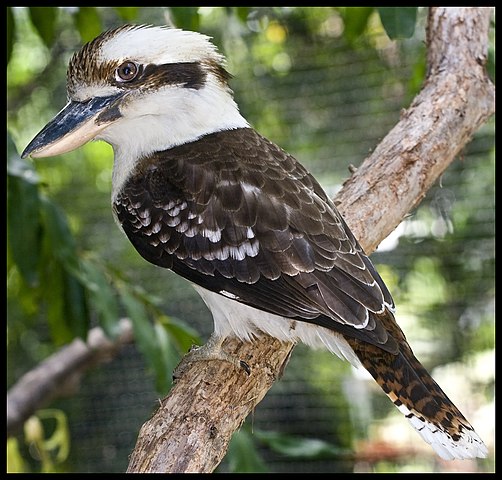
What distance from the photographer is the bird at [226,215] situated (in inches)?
69.5

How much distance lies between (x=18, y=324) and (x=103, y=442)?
649 mm

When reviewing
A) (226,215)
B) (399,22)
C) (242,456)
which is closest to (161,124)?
(226,215)

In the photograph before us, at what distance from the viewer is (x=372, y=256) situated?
3.58 meters

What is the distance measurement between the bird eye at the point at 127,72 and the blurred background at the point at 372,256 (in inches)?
64.0

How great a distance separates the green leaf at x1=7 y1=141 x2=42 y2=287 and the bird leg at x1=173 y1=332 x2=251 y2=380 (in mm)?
515

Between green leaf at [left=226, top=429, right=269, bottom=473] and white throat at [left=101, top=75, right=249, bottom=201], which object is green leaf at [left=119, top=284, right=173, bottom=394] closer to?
green leaf at [left=226, top=429, right=269, bottom=473]

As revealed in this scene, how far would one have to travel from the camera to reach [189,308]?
3814 millimetres

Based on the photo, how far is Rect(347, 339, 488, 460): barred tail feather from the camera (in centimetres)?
175

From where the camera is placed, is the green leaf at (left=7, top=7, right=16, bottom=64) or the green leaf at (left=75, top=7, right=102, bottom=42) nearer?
the green leaf at (left=7, top=7, right=16, bottom=64)

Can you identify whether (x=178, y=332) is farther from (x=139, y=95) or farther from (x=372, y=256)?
(x=372, y=256)

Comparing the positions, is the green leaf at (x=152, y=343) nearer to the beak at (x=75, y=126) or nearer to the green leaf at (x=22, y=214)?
the green leaf at (x=22, y=214)

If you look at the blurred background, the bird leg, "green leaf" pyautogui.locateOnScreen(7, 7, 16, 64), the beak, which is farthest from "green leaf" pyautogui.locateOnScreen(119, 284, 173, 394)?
the blurred background
